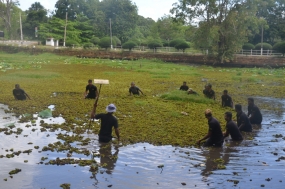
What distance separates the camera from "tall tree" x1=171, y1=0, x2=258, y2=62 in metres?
46.4

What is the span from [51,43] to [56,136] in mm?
62980

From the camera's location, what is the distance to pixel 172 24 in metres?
69.7

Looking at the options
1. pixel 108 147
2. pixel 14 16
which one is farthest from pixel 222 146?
pixel 14 16

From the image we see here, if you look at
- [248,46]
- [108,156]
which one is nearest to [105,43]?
[248,46]

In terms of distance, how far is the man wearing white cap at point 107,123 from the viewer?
10148 mm

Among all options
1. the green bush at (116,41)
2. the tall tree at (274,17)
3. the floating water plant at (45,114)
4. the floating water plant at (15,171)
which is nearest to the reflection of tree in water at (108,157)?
the floating water plant at (15,171)

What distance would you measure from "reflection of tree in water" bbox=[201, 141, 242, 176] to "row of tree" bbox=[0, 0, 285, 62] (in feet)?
121

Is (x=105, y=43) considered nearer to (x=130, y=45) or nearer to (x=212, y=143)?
(x=130, y=45)

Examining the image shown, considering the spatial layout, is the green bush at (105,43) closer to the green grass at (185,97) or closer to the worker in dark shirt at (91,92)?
the green grass at (185,97)

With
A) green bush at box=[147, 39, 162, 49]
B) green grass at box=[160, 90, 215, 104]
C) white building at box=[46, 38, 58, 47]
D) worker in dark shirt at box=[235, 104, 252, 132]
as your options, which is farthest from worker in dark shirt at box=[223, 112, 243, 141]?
white building at box=[46, 38, 58, 47]

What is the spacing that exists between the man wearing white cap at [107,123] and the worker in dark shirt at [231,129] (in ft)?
11.0

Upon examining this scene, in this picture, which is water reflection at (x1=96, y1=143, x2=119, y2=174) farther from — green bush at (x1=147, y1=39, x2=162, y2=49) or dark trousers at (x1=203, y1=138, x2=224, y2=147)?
green bush at (x1=147, y1=39, x2=162, y2=49)

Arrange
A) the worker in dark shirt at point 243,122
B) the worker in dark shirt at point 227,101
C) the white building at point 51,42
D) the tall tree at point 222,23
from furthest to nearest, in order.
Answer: the white building at point 51,42, the tall tree at point 222,23, the worker in dark shirt at point 227,101, the worker in dark shirt at point 243,122

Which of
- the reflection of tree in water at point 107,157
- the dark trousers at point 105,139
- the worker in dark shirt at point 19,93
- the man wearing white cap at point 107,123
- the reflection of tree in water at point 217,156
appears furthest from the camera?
the worker in dark shirt at point 19,93
